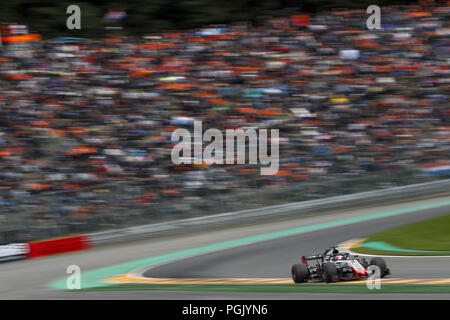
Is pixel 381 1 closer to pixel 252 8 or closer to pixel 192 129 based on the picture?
pixel 252 8

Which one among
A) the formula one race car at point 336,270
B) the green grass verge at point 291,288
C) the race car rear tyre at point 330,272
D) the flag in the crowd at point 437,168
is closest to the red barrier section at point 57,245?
Result: the green grass verge at point 291,288

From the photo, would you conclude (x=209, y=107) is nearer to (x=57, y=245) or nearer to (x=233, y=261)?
(x=57, y=245)

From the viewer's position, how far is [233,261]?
1270cm

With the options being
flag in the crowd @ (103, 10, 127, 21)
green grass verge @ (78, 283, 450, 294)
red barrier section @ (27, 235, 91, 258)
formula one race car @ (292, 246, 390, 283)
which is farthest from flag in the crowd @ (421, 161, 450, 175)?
flag in the crowd @ (103, 10, 127, 21)

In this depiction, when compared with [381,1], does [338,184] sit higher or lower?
lower

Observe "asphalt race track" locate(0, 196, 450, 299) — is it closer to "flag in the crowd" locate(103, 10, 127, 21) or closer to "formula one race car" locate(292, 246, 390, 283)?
"formula one race car" locate(292, 246, 390, 283)

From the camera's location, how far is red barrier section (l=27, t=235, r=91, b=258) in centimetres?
1446

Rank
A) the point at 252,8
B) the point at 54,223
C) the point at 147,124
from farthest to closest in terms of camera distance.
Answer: the point at 252,8
the point at 147,124
the point at 54,223

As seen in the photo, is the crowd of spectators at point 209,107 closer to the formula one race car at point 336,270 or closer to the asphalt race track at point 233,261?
the asphalt race track at point 233,261

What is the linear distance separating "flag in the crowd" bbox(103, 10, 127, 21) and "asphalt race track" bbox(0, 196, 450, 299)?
8.63m

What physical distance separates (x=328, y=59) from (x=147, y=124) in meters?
5.47
